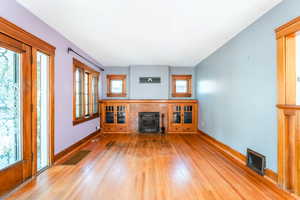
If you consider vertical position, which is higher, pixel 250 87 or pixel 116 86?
pixel 116 86

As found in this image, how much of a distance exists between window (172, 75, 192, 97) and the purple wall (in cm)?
363

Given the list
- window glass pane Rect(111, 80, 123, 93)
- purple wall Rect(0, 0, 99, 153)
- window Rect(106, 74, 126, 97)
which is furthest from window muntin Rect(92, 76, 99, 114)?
purple wall Rect(0, 0, 99, 153)

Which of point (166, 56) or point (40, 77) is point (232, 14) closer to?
point (166, 56)

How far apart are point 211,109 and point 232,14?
2.71 meters

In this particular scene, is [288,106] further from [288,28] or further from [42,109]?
[42,109]

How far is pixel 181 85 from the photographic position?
619 centimetres

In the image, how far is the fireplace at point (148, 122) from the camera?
5.68 m

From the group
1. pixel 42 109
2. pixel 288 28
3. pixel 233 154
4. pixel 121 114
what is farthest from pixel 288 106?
pixel 121 114

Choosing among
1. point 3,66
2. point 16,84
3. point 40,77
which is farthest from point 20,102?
point 40,77

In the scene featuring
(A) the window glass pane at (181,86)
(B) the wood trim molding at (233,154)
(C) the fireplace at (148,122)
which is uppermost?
(A) the window glass pane at (181,86)

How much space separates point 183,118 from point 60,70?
4.28 m

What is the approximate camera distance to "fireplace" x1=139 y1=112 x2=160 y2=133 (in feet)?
18.6

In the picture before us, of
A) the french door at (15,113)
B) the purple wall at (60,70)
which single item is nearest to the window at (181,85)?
the purple wall at (60,70)

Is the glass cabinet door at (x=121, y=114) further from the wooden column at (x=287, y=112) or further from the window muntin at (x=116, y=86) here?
the wooden column at (x=287, y=112)
